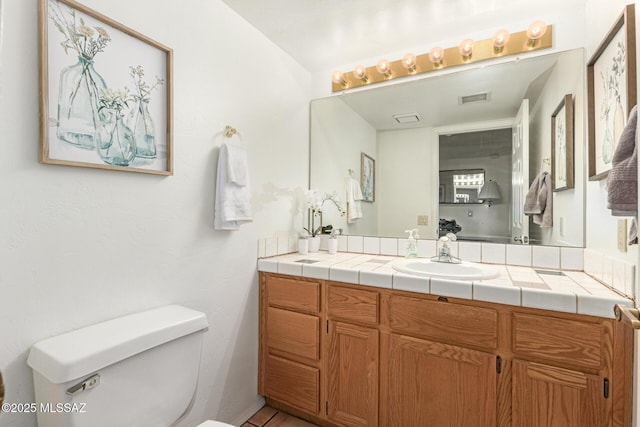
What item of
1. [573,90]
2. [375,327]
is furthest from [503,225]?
[375,327]

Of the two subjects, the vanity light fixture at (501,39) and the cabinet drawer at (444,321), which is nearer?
the cabinet drawer at (444,321)

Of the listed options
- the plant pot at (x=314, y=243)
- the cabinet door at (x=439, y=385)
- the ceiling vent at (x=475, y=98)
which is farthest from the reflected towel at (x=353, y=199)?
the cabinet door at (x=439, y=385)

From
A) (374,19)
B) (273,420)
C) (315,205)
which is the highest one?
(374,19)

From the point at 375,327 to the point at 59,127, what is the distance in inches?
58.3

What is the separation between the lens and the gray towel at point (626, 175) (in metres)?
0.84

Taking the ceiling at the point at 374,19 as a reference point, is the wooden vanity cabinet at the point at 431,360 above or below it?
below

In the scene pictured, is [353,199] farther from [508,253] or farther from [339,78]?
[508,253]

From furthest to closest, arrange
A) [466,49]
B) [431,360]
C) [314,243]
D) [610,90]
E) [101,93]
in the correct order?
[314,243] < [466,49] < [431,360] < [610,90] < [101,93]

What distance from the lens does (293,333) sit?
170cm

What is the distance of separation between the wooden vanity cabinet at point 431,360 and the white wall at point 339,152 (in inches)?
28.5

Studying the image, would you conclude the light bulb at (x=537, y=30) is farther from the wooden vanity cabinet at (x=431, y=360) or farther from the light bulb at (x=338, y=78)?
the wooden vanity cabinet at (x=431, y=360)

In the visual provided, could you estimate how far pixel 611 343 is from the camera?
42.0 inches

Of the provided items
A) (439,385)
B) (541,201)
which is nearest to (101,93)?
(439,385)

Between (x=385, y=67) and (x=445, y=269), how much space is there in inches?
54.6
